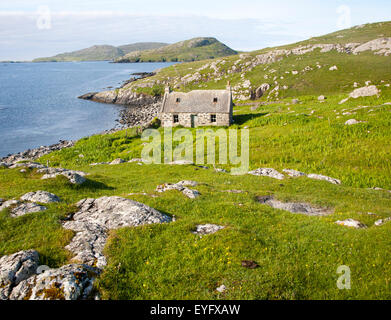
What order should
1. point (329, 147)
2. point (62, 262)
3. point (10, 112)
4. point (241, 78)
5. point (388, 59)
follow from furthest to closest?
point (241, 78) < point (10, 112) < point (388, 59) < point (329, 147) < point (62, 262)

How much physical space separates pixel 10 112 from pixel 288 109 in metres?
99.7

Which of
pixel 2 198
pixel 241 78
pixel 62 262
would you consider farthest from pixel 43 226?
pixel 241 78

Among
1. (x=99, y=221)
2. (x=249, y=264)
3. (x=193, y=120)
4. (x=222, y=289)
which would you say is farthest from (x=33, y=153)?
(x=222, y=289)

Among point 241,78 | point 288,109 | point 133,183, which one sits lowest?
point 133,183

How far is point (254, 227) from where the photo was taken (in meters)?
15.9

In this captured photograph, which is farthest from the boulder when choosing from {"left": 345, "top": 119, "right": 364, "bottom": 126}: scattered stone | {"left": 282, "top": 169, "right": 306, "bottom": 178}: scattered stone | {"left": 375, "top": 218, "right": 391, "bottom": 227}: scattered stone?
{"left": 375, "top": 218, "right": 391, "bottom": 227}: scattered stone

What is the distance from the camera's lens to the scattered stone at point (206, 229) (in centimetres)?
1477

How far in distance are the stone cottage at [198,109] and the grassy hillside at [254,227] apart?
15948 millimetres

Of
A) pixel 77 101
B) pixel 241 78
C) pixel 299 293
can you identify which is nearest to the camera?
pixel 299 293

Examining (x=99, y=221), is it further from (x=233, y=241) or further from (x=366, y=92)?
(x=366, y=92)

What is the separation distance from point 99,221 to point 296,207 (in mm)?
14220

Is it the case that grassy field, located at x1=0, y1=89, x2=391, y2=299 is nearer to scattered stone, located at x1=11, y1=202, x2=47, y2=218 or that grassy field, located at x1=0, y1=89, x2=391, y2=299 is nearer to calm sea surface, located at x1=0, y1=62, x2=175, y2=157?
scattered stone, located at x1=11, y1=202, x2=47, y2=218
